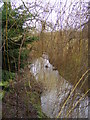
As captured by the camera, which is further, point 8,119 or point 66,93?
point 8,119

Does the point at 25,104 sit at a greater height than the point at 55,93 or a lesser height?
lesser

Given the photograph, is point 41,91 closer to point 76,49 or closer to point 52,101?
point 52,101

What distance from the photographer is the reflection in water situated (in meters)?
0.89

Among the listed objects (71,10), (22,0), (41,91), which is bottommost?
(41,91)

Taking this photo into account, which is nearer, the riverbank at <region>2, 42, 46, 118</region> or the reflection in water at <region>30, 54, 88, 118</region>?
the reflection in water at <region>30, 54, 88, 118</region>

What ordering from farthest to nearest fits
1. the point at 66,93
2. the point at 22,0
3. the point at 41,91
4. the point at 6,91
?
the point at 6,91, the point at 41,91, the point at 22,0, the point at 66,93

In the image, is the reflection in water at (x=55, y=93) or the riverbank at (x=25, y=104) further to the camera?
the riverbank at (x=25, y=104)

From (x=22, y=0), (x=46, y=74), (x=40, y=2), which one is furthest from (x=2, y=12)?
(x=46, y=74)

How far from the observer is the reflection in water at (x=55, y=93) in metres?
0.89

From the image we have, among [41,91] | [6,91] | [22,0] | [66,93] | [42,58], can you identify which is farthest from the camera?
[6,91]

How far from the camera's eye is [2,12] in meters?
1.39

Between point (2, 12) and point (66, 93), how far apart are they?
3.72ft

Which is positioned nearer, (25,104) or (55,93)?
(55,93)

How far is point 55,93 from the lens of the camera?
0.97 meters
